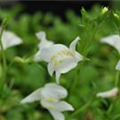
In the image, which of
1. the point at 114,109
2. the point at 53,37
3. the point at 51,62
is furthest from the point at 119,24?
the point at 53,37

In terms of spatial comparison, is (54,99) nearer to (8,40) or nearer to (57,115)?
(57,115)

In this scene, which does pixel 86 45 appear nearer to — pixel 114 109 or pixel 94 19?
pixel 94 19

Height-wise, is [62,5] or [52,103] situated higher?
[52,103]

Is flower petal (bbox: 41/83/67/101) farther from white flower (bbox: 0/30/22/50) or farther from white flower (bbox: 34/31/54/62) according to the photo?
white flower (bbox: 0/30/22/50)

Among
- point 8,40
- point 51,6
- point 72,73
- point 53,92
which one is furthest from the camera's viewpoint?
point 51,6

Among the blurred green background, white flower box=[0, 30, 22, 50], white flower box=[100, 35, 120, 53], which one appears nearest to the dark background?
the blurred green background

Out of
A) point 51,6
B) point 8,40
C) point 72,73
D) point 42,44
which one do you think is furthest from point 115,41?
point 51,6

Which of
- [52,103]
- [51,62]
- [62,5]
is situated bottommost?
[62,5]
